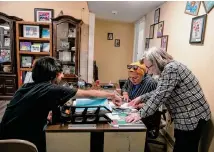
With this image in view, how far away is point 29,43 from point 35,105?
3.02 meters

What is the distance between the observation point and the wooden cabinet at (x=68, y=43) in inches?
148

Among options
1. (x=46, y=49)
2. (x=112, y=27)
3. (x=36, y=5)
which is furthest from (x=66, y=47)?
(x=112, y=27)

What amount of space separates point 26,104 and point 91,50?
124 inches

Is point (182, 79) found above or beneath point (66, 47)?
beneath

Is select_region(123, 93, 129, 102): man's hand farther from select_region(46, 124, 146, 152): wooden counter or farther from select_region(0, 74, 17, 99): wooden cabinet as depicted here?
select_region(0, 74, 17, 99): wooden cabinet

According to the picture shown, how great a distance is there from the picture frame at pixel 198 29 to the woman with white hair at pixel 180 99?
66cm

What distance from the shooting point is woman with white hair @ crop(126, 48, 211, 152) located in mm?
1438

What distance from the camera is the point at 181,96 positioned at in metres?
1.49

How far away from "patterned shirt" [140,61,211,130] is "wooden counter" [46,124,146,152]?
23 cm

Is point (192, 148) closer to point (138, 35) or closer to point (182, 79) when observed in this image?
point (182, 79)

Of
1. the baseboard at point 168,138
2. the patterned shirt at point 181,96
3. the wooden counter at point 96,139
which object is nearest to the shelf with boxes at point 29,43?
the baseboard at point 168,138

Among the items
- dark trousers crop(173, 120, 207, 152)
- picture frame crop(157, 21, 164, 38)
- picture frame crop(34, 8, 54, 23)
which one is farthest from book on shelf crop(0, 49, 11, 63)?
dark trousers crop(173, 120, 207, 152)

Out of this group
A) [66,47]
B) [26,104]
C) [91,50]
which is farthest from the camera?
[91,50]

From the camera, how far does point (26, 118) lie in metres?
1.31
